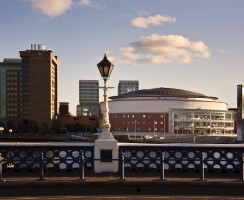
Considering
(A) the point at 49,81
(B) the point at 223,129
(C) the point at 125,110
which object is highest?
(A) the point at 49,81

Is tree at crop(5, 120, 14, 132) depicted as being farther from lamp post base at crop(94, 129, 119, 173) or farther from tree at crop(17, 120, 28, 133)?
lamp post base at crop(94, 129, 119, 173)

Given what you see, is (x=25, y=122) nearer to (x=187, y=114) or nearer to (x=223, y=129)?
→ (x=187, y=114)

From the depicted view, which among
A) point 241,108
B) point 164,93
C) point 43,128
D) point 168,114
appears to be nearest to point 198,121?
point 168,114

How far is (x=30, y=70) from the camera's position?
566ft

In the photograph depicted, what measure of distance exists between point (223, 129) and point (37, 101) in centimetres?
10103

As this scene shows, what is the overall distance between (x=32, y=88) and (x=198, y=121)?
9132 centimetres

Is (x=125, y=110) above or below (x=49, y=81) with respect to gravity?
below

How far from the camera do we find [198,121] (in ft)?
500

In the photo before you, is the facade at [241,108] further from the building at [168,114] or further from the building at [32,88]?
the building at [32,88]

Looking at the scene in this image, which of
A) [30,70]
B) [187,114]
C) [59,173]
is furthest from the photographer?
[30,70]

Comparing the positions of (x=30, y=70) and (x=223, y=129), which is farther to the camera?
(x=30, y=70)

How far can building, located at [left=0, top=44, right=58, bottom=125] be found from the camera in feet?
566

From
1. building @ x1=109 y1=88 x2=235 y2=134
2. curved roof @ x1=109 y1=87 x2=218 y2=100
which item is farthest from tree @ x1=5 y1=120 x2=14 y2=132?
curved roof @ x1=109 y1=87 x2=218 y2=100

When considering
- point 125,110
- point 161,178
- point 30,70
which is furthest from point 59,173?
point 30,70
